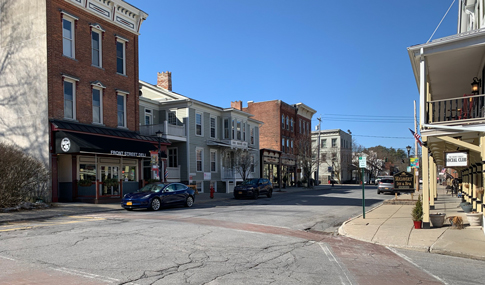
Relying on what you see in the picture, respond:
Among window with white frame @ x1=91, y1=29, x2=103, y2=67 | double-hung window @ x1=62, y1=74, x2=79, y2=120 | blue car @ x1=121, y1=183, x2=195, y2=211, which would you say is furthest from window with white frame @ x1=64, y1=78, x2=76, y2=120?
blue car @ x1=121, y1=183, x2=195, y2=211

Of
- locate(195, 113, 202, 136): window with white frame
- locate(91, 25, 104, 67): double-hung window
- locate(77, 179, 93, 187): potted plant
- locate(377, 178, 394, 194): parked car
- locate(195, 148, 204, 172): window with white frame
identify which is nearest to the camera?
locate(77, 179, 93, 187): potted plant

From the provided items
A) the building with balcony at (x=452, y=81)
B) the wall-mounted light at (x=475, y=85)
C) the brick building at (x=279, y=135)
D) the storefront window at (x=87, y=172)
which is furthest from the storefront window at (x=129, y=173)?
the brick building at (x=279, y=135)

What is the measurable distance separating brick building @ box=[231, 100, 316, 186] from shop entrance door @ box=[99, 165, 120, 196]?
2442 centimetres

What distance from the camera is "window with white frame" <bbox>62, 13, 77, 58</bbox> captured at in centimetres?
2264

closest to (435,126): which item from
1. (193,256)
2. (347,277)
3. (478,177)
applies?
(478,177)

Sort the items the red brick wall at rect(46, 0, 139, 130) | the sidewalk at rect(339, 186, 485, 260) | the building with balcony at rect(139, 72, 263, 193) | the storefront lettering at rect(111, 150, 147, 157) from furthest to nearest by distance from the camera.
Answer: the building with balcony at rect(139, 72, 263, 193) → the storefront lettering at rect(111, 150, 147, 157) → the red brick wall at rect(46, 0, 139, 130) → the sidewalk at rect(339, 186, 485, 260)

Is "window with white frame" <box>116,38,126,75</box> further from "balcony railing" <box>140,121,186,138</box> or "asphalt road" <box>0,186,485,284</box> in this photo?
"asphalt road" <box>0,186,485,284</box>

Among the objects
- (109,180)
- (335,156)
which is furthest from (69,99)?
(335,156)

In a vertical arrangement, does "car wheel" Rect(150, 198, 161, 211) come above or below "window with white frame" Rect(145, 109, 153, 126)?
below

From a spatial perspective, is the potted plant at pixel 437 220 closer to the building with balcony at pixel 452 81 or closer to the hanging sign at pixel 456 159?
the building with balcony at pixel 452 81

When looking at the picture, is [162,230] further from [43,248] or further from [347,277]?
[347,277]

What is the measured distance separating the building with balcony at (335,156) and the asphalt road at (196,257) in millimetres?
60400

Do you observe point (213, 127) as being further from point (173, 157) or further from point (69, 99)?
point (69, 99)

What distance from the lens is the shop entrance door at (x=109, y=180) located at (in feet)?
76.9
